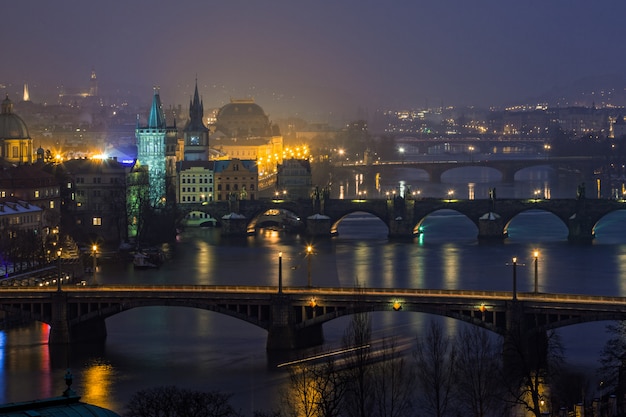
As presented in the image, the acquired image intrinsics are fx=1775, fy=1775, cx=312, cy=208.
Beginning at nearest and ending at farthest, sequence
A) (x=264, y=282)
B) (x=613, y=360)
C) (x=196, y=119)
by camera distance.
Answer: (x=613, y=360)
(x=264, y=282)
(x=196, y=119)

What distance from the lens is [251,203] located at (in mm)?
59438

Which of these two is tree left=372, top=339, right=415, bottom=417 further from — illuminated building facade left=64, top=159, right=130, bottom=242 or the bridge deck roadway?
illuminated building facade left=64, top=159, right=130, bottom=242

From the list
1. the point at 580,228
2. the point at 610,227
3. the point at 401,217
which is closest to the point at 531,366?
the point at 580,228

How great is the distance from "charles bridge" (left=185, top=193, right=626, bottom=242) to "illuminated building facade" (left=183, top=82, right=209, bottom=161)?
497 inches

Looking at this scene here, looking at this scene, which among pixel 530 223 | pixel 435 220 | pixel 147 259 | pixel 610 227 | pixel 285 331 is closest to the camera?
pixel 285 331

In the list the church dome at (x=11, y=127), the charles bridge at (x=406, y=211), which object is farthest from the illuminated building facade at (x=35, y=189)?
the church dome at (x=11, y=127)

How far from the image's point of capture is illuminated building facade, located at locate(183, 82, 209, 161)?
7275 centimetres

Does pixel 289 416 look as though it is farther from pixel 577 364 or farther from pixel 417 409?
pixel 577 364

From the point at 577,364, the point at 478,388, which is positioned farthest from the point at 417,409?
the point at 577,364

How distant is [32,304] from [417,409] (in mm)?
9391

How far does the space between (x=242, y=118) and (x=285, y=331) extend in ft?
261

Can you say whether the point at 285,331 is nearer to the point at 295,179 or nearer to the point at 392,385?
the point at 392,385

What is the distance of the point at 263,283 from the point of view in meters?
40.6

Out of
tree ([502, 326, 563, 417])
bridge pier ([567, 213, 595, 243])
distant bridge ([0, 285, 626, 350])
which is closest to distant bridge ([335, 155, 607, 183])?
bridge pier ([567, 213, 595, 243])
